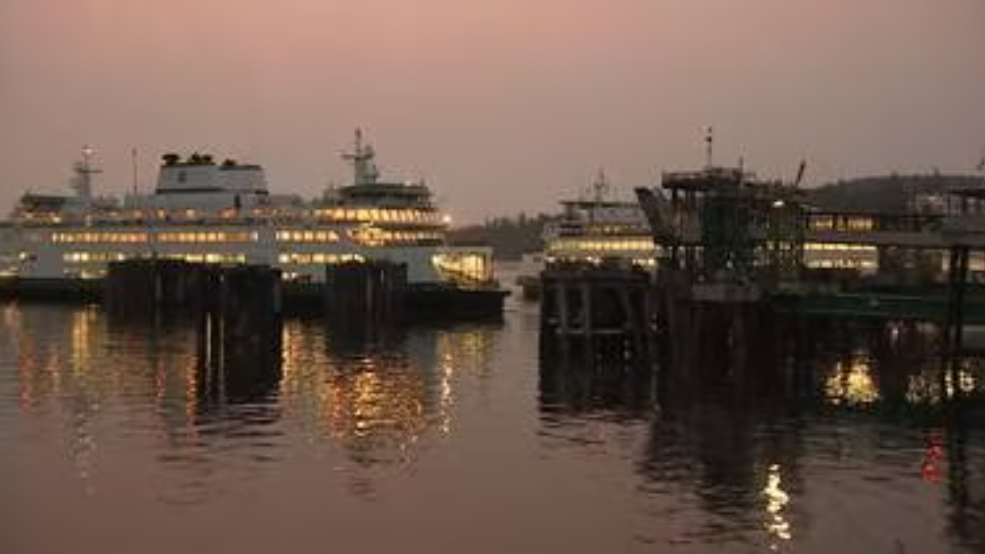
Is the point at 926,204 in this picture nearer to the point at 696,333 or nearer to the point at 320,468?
the point at 696,333

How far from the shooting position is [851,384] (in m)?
57.2

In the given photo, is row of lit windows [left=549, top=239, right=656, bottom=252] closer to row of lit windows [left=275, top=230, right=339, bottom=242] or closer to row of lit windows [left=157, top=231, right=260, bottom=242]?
row of lit windows [left=275, top=230, right=339, bottom=242]

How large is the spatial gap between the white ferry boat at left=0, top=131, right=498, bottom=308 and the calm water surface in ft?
156

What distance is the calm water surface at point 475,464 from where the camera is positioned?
30625 mm

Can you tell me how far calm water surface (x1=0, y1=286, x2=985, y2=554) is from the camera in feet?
100

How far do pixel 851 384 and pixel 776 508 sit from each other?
2549cm

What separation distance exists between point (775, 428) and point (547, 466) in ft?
31.7

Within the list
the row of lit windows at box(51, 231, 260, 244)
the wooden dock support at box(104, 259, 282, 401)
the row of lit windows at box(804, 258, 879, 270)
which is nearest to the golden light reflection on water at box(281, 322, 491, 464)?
the wooden dock support at box(104, 259, 282, 401)

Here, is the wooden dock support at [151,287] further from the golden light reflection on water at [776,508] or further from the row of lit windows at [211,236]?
the golden light reflection on water at [776,508]

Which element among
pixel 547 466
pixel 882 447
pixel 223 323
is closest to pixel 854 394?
pixel 882 447

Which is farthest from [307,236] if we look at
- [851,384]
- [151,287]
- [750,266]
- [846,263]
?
[851,384]

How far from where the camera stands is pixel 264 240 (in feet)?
376

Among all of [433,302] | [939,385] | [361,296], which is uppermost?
[361,296]

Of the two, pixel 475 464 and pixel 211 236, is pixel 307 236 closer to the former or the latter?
pixel 211 236
